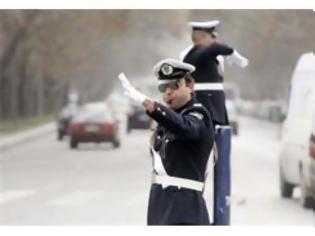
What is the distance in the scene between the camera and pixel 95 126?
17.1 metres

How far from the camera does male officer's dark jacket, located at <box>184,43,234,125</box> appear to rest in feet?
20.3

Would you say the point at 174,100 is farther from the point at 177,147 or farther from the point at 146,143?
the point at 146,143

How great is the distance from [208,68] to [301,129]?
7.14 ft

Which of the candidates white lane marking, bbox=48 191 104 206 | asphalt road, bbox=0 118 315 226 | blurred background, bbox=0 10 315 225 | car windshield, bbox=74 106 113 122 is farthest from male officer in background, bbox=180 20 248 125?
car windshield, bbox=74 106 113 122

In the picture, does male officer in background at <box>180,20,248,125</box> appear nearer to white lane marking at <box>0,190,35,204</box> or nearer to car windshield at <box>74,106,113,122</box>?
white lane marking at <box>0,190,35,204</box>

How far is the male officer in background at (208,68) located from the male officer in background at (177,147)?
0.99 metres

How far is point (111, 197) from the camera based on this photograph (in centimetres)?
952

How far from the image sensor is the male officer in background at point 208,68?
6219 mm

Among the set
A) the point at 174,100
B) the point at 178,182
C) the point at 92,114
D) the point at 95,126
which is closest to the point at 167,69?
the point at 174,100

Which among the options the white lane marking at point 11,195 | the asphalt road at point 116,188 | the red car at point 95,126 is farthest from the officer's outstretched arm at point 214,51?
→ the red car at point 95,126
